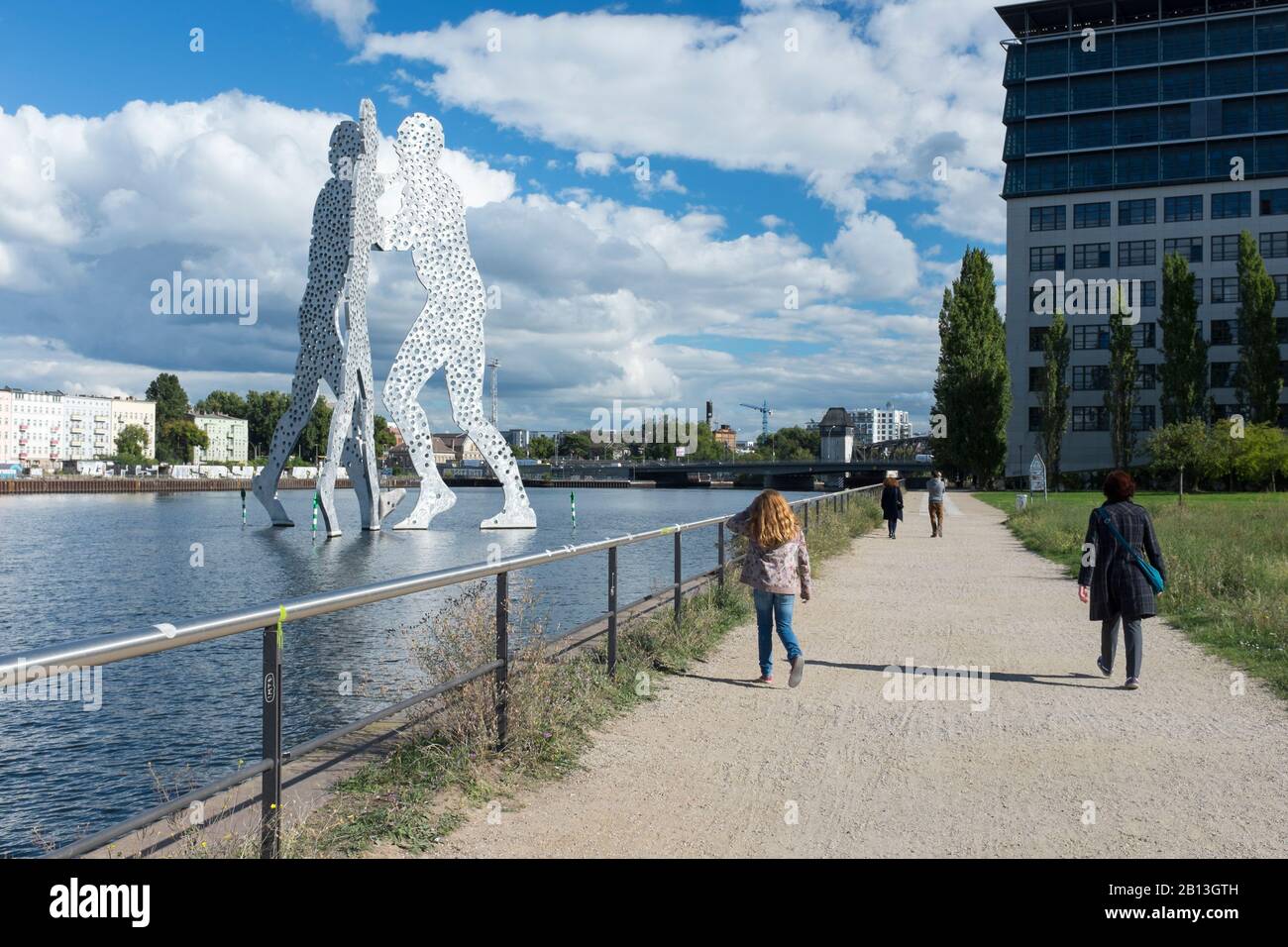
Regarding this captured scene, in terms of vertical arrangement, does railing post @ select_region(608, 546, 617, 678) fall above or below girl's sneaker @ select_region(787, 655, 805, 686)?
above

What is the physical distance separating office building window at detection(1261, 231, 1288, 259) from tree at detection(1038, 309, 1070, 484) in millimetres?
16257

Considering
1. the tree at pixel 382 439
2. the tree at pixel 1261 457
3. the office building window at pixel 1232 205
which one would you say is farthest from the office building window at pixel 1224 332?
the tree at pixel 382 439

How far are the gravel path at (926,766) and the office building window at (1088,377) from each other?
71106 mm

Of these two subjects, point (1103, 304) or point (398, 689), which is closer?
point (398, 689)

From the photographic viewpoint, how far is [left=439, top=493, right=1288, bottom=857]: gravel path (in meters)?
5.05

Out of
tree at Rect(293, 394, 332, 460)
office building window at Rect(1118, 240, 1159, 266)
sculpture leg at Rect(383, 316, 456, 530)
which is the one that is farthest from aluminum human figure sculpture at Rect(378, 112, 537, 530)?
tree at Rect(293, 394, 332, 460)

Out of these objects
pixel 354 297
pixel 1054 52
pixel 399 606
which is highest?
pixel 1054 52

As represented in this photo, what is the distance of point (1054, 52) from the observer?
78562 millimetres

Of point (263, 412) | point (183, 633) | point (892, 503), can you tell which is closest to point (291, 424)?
point (892, 503)

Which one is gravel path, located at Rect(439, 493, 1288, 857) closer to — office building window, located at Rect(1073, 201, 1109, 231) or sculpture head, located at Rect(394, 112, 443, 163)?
sculpture head, located at Rect(394, 112, 443, 163)

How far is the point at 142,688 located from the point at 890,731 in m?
8.27

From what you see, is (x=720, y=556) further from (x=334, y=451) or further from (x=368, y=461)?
(x=368, y=461)
